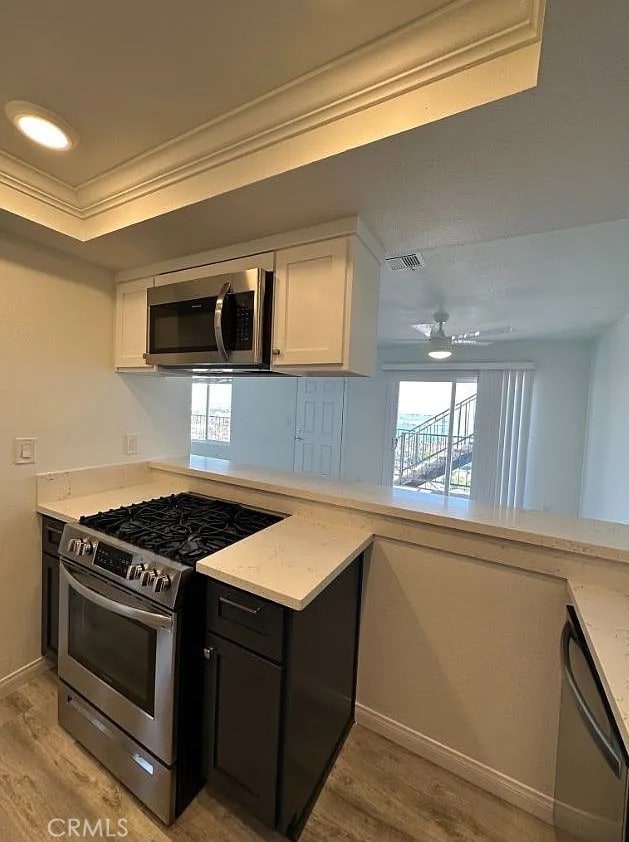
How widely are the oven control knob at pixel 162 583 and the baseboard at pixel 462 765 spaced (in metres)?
1.16

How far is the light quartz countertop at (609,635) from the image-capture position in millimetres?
790

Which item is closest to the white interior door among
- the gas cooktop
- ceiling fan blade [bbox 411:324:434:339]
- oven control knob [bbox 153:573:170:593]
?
ceiling fan blade [bbox 411:324:434:339]

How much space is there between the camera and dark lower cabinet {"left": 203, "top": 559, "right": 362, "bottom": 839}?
3.99 ft

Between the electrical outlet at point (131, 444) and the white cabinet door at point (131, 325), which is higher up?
the white cabinet door at point (131, 325)

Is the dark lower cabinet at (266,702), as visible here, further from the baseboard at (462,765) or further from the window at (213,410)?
the window at (213,410)

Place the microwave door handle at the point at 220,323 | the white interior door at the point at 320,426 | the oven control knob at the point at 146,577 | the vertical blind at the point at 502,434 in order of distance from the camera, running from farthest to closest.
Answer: the white interior door at the point at 320,426 < the vertical blind at the point at 502,434 < the microwave door handle at the point at 220,323 < the oven control knob at the point at 146,577

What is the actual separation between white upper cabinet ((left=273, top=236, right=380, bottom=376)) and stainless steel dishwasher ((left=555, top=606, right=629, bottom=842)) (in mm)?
1216

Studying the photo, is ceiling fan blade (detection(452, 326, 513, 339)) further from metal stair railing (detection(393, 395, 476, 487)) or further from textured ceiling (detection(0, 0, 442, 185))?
textured ceiling (detection(0, 0, 442, 185))

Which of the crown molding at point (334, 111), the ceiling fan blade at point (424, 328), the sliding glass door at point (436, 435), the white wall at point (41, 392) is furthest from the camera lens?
the sliding glass door at point (436, 435)

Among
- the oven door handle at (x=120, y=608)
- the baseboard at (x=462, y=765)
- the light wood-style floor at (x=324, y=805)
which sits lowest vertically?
the light wood-style floor at (x=324, y=805)

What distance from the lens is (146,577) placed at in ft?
4.51

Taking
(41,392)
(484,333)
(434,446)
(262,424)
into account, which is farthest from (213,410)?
(41,392)

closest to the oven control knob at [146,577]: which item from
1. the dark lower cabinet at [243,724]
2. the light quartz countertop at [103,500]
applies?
the dark lower cabinet at [243,724]

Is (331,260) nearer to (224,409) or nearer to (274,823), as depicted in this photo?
(274,823)
